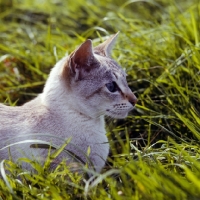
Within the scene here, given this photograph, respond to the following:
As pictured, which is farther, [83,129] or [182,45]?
[182,45]

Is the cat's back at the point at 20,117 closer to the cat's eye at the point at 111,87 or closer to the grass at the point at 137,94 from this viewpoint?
the grass at the point at 137,94

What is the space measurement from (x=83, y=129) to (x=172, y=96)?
2.09 feet

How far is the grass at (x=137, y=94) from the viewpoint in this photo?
2275mm

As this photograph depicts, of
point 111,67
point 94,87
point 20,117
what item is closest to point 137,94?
point 111,67

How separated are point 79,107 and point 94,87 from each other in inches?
5.6

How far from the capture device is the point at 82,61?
2.97 m

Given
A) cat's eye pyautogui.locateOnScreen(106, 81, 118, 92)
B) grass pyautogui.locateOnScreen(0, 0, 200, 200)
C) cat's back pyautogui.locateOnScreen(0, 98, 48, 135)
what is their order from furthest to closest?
cat's eye pyautogui.locateOnScreen(106, 81, 118, 92), cat's back pyautogui.locateOnScreen(0, 98, 48, 135), grass pyautogui.locateOnScreen(0, 0, 200, 200)

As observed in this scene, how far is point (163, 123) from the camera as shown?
10.5 ft

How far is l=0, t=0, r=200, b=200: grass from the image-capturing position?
7.47 ft

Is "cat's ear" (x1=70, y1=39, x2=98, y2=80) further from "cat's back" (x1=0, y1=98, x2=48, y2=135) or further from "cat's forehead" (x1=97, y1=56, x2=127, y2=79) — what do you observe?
"cat's back" (x1=0, y1=98, x2=48, y2=135)

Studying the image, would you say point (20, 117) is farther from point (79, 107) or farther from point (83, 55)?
point (83, 55)

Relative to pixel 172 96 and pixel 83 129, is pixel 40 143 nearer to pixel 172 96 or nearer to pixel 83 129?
pixel 83 129

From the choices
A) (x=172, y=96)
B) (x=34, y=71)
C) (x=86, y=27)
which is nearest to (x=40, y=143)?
(x=172, y=96)

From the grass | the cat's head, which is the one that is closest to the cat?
the cat's head
